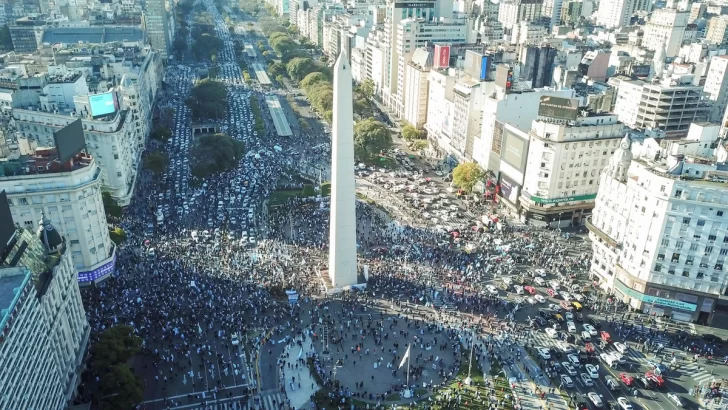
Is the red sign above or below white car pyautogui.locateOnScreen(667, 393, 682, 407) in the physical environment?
above

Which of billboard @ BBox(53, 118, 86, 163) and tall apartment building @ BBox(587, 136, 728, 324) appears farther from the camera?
billboard @ BBox(53, 118, 86, 163)

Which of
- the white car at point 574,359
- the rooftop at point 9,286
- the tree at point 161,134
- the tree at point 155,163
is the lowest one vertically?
the white car at point 574,359

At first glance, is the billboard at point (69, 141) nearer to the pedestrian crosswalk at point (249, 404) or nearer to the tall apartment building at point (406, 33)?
the pedestrian crosswalk at point (249, 404)

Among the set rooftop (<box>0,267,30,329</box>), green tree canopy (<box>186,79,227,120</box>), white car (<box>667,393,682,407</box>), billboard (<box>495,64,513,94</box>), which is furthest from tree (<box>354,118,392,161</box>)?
rooftop (<box>0,267,30,329</box>)

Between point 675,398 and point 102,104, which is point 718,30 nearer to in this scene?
point 675,398

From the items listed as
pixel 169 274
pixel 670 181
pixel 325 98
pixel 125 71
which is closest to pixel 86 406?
pixel 169 274

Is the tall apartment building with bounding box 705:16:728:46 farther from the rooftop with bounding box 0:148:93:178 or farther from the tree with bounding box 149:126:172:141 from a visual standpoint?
the rooftop with bounding box 0:148:93:178


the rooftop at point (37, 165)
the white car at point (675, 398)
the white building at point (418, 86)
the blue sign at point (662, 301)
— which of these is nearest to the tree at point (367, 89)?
the white building at point (418, 86)

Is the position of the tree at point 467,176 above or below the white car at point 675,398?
above
